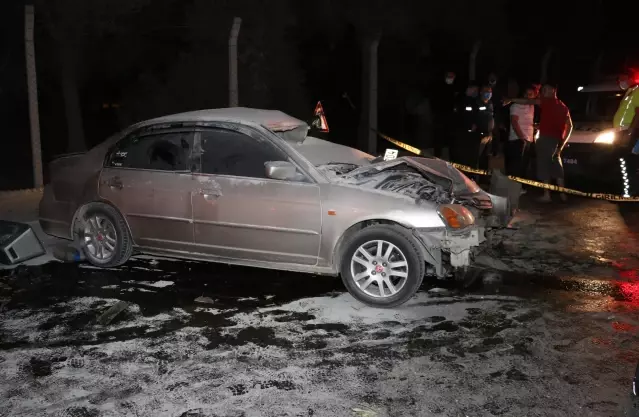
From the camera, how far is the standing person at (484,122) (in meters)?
11.5

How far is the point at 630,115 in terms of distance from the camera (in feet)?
31.0

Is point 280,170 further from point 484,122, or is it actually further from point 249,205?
point 484,122

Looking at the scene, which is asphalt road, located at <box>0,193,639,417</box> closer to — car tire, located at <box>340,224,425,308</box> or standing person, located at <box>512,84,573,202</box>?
car tire, located at <box>340,224,425,308</box>

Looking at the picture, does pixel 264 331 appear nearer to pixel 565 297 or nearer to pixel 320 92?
pixel 565 297

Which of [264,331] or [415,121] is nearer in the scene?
[264,331]

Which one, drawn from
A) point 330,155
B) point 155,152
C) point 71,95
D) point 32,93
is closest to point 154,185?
point 155,152

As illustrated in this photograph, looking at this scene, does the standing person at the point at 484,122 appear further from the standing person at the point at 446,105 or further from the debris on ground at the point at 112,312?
the debris on ground at the point at 112,312

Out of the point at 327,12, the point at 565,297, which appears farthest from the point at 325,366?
the point at 327,12

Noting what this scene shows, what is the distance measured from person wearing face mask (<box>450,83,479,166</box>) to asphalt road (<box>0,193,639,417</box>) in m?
5.04

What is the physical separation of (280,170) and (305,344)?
1.66 metres

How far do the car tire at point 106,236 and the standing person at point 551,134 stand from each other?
6.70 metres

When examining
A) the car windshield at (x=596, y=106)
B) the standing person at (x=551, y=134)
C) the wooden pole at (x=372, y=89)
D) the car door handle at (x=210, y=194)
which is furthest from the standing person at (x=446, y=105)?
the car door handle at (x=210, y=194)

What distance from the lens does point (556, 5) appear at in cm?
3106

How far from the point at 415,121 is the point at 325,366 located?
31.8ft
